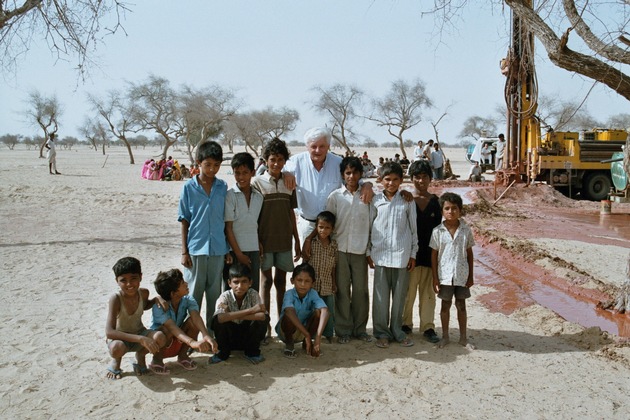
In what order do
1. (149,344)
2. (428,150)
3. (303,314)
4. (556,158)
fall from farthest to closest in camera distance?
(428,150) → (556,158) → (303,314) → (149,344)

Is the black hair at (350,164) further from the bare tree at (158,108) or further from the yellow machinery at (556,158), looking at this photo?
the bare tree at (158,108)

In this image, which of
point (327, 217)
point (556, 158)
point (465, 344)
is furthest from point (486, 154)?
point (327, 217)

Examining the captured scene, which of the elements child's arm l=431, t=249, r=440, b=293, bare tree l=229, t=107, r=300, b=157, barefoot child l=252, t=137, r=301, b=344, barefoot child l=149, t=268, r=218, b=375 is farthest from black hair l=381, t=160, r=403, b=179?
bare tree l=229, t=107, r=300, b=157

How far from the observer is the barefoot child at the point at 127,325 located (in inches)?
146

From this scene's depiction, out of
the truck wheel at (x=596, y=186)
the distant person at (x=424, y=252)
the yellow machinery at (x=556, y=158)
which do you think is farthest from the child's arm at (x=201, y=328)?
the truck wheel at (x=596, y=186)

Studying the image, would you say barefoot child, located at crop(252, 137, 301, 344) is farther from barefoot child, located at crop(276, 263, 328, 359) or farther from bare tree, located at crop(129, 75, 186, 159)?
bare tree, located at crop(129, 75, 186, 159)

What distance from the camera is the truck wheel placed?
16.9 m

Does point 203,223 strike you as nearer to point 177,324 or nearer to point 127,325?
point 177,324

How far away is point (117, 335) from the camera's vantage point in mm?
3725

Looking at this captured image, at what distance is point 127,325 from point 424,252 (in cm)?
240

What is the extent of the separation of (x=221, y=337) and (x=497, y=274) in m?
4.70

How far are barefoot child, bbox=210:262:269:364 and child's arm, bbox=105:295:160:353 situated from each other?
0.53 metres

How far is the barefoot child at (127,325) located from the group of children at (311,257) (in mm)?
132

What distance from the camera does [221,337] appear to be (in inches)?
160
